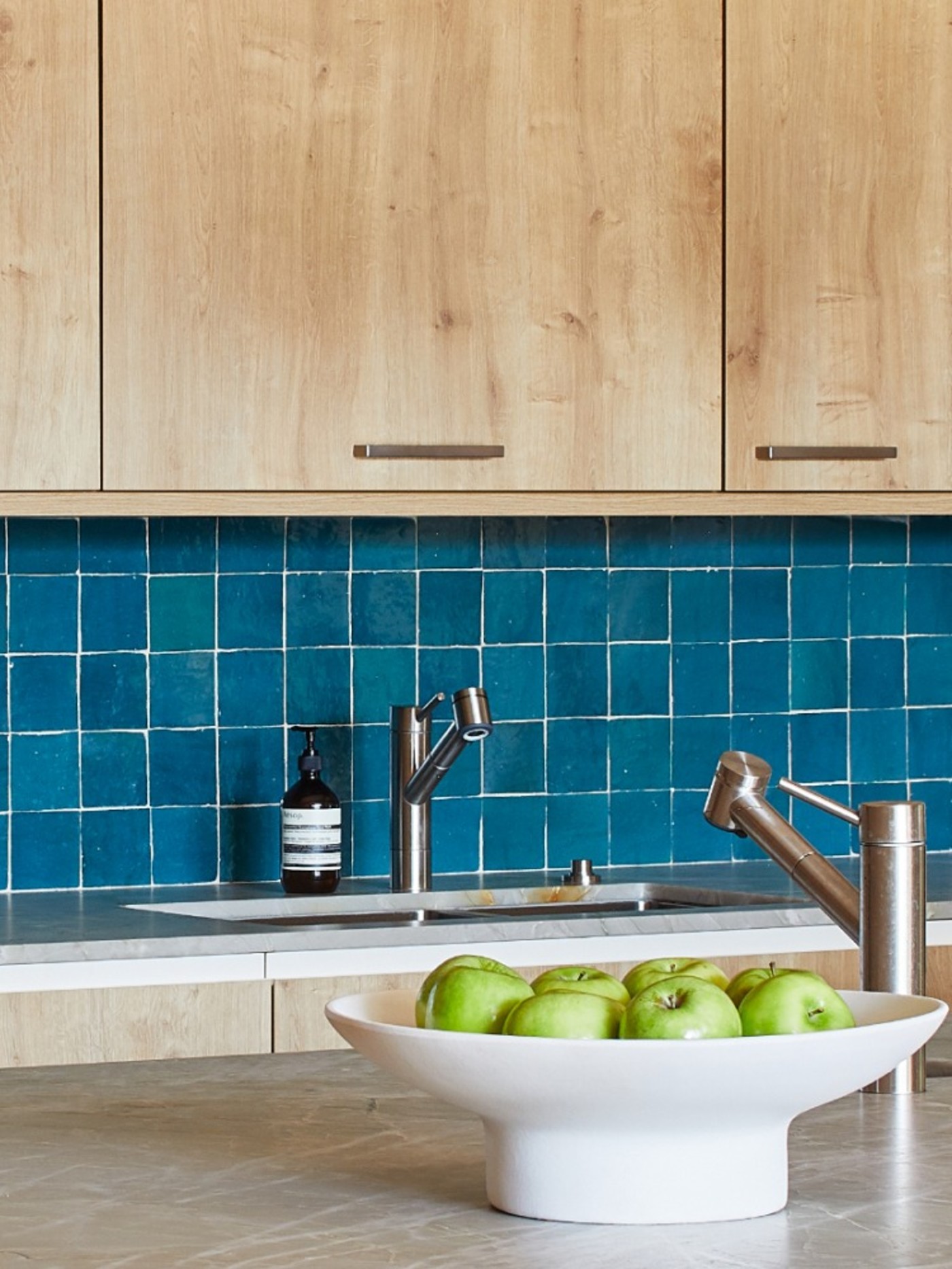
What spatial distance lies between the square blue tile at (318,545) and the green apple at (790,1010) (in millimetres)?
2144

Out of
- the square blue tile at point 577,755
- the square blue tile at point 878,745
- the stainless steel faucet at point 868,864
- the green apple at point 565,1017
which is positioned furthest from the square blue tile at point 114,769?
the green apple at point 565,1017

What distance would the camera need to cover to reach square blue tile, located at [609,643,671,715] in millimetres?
3514

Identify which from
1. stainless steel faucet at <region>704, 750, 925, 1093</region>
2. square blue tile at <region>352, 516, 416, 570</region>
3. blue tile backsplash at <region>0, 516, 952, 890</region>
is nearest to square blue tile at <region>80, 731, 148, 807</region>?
blue tile backsplash at <region>0, 516, 952, 890</region>

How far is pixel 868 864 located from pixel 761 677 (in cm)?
199

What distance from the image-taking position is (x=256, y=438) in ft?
9.55

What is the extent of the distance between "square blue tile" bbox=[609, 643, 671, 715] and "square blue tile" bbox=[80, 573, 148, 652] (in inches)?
31.7

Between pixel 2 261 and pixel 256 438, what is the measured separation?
42cm

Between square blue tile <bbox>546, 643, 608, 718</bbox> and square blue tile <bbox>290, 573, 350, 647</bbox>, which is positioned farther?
square blue tile <bbox>546, 643, 608, 718</bbox>

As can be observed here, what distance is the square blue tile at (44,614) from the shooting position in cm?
321

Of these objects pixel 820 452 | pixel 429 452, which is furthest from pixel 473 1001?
pixel 820 452

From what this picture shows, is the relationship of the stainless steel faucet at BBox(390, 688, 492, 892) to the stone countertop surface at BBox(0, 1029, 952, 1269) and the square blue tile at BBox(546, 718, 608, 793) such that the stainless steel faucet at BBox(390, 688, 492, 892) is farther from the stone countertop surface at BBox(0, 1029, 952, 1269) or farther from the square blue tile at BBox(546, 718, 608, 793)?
the stone countertop surface at BBox(0, 1029, 952, 1269)

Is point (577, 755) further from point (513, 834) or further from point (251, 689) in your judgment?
point (251, 689)

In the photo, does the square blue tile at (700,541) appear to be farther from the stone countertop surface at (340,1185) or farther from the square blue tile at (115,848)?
the stone countertop surface at (340,1185)

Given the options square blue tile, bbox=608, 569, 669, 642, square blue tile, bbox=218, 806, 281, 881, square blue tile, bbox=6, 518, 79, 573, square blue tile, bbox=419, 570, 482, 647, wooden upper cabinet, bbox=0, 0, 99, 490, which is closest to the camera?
wooden upper cabinet, bbox=0, 0, 99, 490
